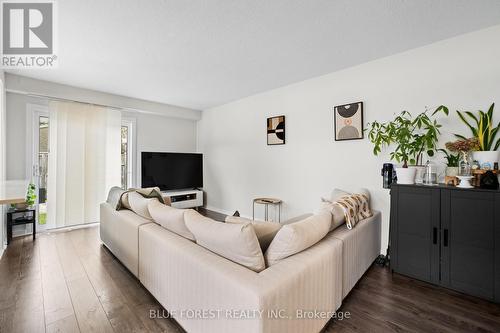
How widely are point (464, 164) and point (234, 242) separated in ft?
7.25

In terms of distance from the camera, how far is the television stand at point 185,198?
15.1ft

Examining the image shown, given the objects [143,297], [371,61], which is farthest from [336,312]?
[371,61]

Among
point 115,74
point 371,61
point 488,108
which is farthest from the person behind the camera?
point 115,74

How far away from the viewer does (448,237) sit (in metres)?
1.98

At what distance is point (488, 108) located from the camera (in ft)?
6.71

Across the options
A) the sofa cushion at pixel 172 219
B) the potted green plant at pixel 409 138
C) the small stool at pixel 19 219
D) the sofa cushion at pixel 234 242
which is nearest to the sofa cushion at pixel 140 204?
the sofa cushion at pixel 172 219

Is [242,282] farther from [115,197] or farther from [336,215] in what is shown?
[115,197]

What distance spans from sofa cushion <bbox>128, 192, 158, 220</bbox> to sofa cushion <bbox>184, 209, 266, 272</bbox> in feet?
3.20

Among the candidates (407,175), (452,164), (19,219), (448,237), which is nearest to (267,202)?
(407,175)

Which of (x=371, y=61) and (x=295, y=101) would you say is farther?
(x=295, y=101)

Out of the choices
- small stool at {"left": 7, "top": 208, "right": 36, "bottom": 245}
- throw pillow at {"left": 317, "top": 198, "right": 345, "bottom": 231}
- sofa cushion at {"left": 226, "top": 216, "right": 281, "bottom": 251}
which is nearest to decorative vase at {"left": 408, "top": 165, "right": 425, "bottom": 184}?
throw pillow at {"left": 317, "top": 198, "right": 345, "bottom": 231}

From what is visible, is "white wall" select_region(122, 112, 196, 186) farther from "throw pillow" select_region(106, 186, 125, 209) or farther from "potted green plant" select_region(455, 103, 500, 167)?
"potted green plant" select_region(455, 103, 500, 167)

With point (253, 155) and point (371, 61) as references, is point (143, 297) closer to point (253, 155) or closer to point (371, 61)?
point (253, 155)

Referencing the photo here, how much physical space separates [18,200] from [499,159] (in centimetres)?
402
